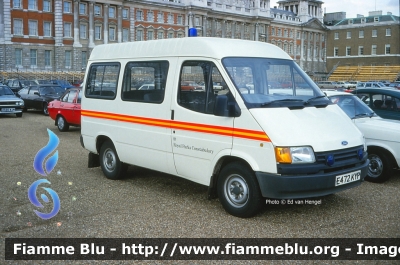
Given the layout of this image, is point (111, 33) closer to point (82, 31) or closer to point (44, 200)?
point (82, 31)

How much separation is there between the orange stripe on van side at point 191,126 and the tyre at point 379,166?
11.9 feet

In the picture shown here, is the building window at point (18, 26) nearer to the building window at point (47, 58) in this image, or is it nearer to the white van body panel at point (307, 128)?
the building window at point (47, 58)

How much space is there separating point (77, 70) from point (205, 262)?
67847 mm

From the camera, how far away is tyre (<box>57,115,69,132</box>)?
15820 mm

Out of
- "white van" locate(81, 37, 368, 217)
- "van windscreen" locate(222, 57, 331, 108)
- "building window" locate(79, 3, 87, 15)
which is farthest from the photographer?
"building window" locate(79, 3, 87, 15)

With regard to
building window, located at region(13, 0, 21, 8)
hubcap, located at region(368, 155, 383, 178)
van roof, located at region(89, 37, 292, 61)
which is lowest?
hubcap, located at region(368, 155, 383, 178)

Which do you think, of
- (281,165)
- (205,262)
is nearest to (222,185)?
(281,165)

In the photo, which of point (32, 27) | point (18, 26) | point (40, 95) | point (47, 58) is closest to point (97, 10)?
point (32, 27)

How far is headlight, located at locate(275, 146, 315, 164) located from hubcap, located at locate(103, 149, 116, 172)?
146 inches

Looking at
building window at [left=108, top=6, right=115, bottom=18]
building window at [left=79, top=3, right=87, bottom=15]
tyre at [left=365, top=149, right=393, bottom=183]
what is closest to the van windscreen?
tyre at [left=365, top=149, right=393, bottom=183]

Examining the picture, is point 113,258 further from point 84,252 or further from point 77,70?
point 77,70

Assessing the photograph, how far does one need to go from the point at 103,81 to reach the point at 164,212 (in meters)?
3.08

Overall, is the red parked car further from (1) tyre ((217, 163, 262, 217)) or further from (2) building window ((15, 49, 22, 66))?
(2) building window ((15, 49, 22, 66))

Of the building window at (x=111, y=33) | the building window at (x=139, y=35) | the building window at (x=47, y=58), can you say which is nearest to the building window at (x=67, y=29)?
the building window at (x=47, y=58)
